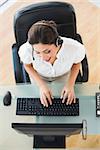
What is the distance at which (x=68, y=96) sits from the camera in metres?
1.66

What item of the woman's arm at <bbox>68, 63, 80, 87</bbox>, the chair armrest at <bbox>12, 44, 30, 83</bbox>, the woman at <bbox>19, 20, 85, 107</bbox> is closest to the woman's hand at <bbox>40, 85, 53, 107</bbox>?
the woman at <bbox>19, 20, 85, 107</bbox>

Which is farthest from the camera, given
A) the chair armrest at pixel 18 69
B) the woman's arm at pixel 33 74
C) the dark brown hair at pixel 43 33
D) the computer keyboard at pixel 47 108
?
the chair armrest at pixel 18 69

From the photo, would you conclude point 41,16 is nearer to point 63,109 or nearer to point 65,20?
point 65,20

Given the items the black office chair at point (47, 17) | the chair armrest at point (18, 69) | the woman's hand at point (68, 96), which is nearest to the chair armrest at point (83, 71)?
the black office chair at point (47, 17)

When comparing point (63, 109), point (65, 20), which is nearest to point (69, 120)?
point (63, 109)

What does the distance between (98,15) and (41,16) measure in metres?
1.14

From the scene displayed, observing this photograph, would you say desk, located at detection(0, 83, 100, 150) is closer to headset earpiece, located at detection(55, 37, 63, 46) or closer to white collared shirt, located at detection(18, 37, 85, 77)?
white collared shirt, located at detection(18, 37, 85, 77)

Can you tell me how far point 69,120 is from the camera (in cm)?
162

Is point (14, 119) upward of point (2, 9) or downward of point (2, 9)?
downward

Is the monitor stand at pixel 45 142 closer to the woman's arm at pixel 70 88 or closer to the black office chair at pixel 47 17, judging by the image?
the woman's arm at pixel 70 88

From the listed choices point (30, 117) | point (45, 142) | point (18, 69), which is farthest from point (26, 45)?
point (45, 142)

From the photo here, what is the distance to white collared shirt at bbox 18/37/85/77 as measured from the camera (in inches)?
65.7

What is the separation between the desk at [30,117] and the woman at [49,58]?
0.06m

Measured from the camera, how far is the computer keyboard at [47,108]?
1.63 metres
